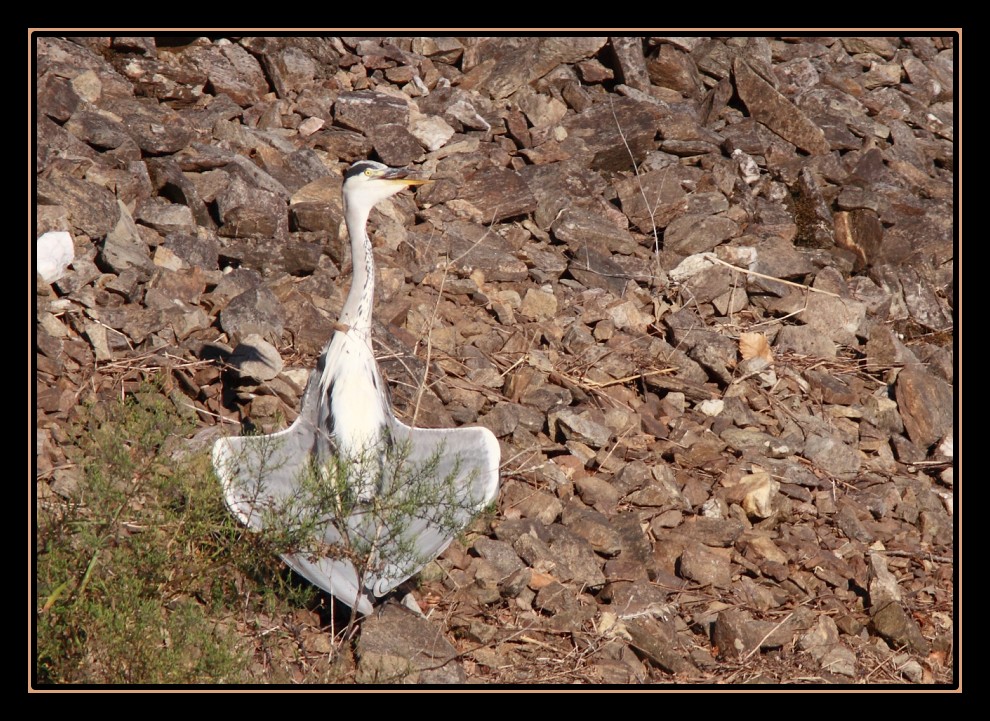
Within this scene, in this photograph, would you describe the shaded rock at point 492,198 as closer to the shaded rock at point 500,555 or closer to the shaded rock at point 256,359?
the shaded rock at point 256,359

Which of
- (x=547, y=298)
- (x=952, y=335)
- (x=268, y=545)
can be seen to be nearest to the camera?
(x=268, y=545)

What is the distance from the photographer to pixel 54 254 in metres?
6.07

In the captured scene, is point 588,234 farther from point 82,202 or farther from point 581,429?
point 82,202

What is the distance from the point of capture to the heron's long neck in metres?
5.00

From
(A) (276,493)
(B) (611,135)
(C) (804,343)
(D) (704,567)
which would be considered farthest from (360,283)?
(B) (611,135)

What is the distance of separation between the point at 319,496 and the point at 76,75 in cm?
465

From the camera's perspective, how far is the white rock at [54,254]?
19.7ft

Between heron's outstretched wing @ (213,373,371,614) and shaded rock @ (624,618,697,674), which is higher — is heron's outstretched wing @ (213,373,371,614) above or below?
above

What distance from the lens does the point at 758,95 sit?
9930mm

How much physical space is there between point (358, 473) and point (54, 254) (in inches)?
101

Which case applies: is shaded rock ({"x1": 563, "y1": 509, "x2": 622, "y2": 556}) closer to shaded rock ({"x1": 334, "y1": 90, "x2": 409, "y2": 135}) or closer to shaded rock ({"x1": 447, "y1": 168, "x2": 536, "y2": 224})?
shaded rock ({"x1": 447, "y1": 168, "x2": 536, "y2": 224})

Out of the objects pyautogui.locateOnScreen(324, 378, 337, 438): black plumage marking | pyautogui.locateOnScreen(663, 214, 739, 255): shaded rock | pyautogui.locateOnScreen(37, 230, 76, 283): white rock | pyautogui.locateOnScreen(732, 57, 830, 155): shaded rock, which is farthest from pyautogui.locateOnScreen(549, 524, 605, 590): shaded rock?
pyautogui.locateOnScreen(732, 57, 830, 155): shaded rock

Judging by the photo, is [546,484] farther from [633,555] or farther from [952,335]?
[952,335]
